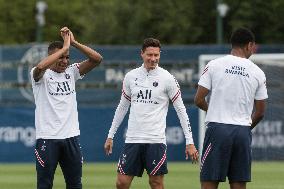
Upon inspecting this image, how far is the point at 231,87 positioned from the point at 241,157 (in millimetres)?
736

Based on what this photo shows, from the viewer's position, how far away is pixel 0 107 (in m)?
28.0

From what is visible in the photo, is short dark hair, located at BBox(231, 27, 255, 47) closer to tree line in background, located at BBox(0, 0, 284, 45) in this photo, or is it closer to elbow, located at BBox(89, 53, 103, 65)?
elbow, located at BBox(89, 53, 103, 65)

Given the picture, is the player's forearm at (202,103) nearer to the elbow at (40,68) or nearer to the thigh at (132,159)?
the thigh at (132,159)

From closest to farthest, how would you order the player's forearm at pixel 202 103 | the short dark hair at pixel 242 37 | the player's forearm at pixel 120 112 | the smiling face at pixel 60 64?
the short dark hair at pixel 242 37, the player's forearm at pixel 202 103, the smiling face at pixel 60 64, the player's forearm at pixel 120 112

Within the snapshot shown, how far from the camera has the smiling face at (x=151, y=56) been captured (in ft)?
43.0

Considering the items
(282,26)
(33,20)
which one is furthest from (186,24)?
(33,20)

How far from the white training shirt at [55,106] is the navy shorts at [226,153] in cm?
174

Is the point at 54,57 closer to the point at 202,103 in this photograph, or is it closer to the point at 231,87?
the point at 202,103

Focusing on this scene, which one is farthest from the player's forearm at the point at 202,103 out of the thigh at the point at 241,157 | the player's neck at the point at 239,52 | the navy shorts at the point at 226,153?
the player's neck at the point at 239,52

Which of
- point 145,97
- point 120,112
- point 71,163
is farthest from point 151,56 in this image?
point 71,163

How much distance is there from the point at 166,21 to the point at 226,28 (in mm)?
2567

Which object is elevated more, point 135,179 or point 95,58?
point 95,58

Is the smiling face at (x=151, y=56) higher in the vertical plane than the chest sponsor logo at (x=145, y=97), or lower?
higher

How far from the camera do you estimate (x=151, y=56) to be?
1315 cm
